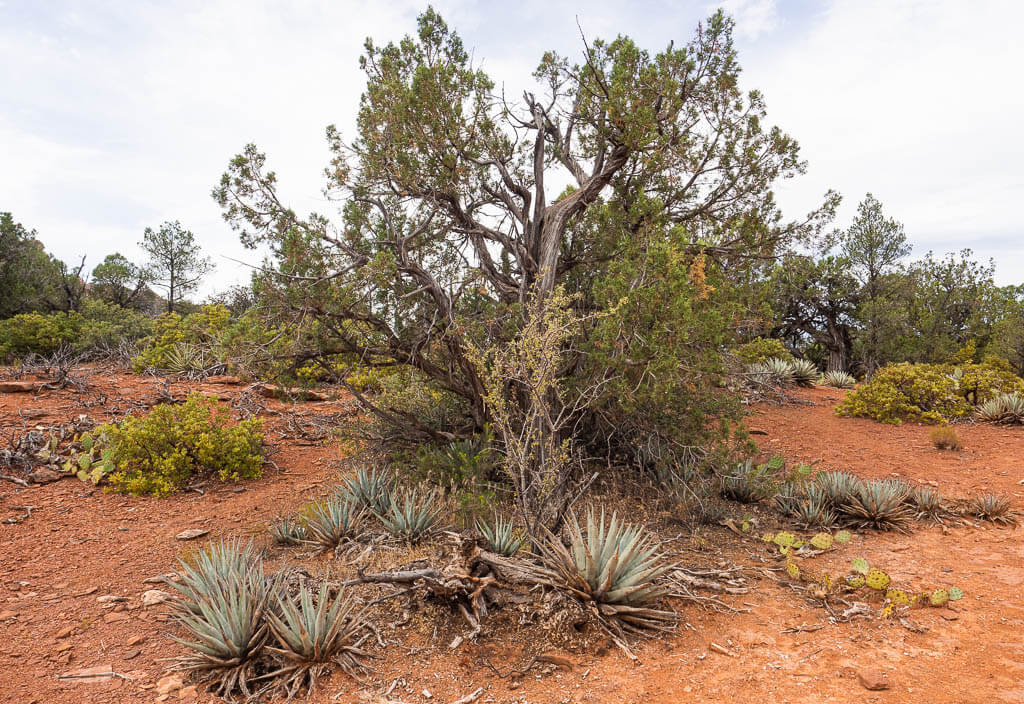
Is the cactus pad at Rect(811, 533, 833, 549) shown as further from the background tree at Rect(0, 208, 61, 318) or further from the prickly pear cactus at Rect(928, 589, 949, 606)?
the background tree at Rect(0, 208, 61, 318)

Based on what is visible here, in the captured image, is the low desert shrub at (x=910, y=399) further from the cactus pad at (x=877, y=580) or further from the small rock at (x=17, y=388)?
the small rock at (x=17, y=388)

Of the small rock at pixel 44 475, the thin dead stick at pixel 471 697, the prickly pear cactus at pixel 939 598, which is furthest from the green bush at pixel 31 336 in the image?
the prickly pear cactus at pixel 939 598

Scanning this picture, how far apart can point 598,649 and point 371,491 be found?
2.98 m

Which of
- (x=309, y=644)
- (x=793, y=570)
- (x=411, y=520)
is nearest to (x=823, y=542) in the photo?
(x=793, y=570)

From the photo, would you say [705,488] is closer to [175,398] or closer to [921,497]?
[921,497]

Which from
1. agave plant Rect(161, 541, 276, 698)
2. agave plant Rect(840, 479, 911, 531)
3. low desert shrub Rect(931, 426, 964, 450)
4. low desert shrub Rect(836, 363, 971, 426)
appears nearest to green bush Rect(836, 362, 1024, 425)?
low desert shrub Rect(836, 363, 971, 426)

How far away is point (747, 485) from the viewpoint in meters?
6.42

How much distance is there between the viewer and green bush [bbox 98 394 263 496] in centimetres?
680

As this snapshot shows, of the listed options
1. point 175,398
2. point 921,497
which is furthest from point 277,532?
point 921,497

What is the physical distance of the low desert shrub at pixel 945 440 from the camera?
8688mm

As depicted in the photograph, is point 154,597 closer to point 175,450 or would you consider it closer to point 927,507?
point 175,450

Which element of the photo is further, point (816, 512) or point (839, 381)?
point (839, 381)

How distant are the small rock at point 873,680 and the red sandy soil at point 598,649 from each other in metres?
0.04

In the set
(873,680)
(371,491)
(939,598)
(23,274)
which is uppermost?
(23,274)
